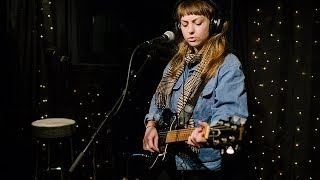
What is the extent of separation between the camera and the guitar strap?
2396mm

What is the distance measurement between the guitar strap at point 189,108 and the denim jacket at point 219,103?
1.0 inches

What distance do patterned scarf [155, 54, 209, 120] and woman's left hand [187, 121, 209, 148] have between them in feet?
1.20

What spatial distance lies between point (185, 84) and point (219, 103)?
1.28 feet

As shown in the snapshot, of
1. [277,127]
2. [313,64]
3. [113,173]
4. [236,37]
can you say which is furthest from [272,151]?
[113,173]

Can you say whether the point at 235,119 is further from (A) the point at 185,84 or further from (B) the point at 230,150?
(A) the point at 185,84

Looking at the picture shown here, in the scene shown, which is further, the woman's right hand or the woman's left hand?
the woman's right hand

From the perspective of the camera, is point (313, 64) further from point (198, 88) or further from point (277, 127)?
point (198, 88)

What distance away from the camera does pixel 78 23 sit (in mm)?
4586

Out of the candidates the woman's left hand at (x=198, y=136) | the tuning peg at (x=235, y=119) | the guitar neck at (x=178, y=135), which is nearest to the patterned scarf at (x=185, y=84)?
the guitar neck at (x=178, y=135)

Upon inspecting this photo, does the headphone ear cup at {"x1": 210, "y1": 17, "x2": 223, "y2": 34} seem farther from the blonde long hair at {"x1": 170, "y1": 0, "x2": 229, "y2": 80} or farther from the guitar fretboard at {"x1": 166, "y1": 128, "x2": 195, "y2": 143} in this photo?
the guitar fretboard at {"x1": 166, "y1": 128, "x2": 195, "y2": 143}

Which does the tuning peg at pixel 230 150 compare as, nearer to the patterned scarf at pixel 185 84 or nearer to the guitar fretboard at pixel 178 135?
the guitar fretboard at pixel 178 135

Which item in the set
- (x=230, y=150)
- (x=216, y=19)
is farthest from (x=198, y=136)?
(x=216, y=19)

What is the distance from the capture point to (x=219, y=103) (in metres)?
2.22

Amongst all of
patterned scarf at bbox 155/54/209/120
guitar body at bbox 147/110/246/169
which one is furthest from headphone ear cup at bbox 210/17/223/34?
guitar body at bbox 147/110/246/169
